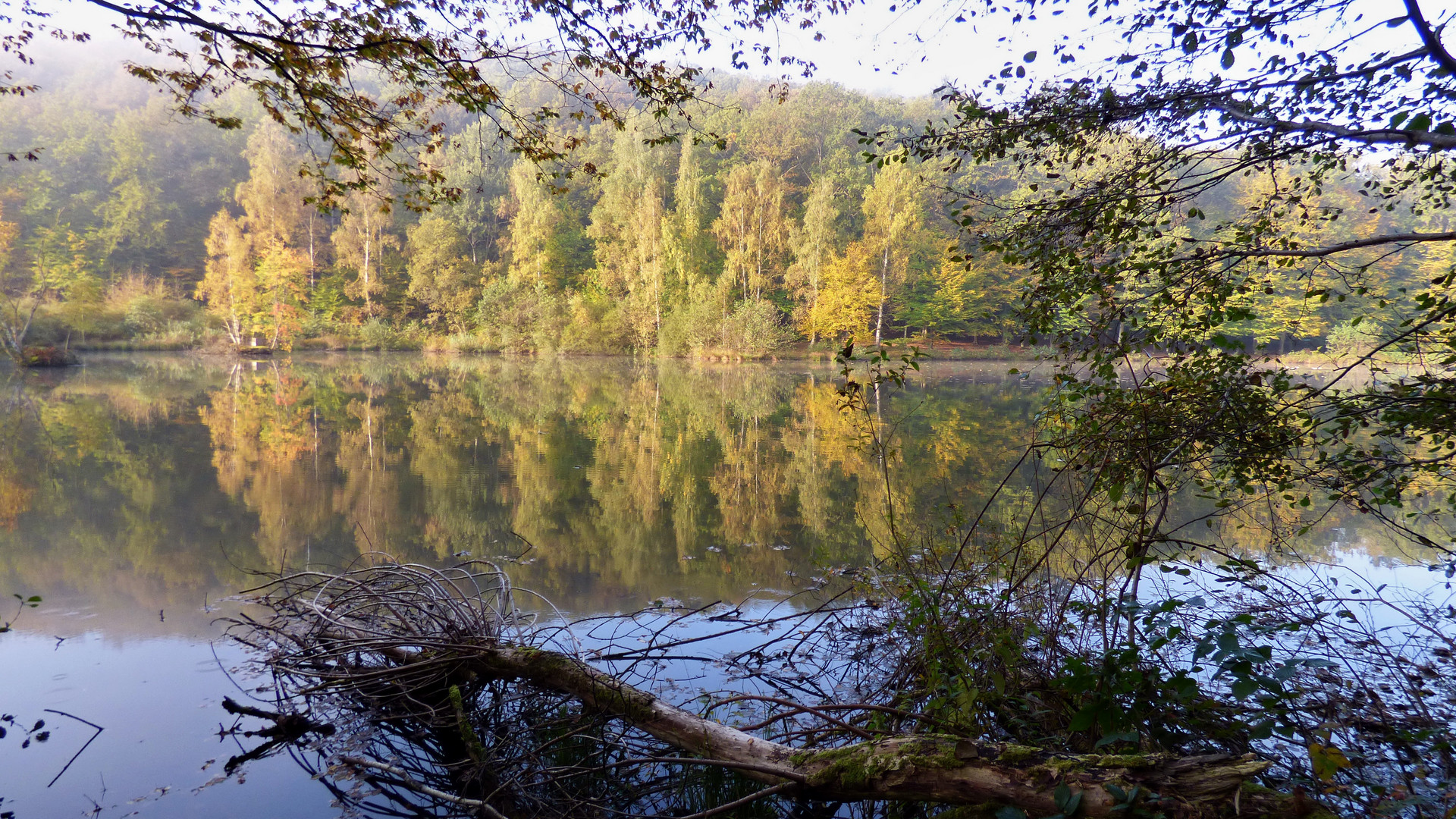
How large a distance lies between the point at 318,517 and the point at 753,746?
6337mm

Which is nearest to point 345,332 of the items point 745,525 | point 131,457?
point 131,457

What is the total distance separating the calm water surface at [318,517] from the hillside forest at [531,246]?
1740 centimetres

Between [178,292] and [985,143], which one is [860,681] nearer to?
[985,143]

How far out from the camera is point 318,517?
7.29m

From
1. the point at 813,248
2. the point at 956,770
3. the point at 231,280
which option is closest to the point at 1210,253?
the point at 956,770

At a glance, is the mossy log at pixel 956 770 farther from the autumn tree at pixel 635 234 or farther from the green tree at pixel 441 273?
the green tree at pixel 441 273

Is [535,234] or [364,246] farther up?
[535,234]

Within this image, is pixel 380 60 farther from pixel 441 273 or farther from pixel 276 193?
pixel 276 193

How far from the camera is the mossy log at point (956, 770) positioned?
1846 mm

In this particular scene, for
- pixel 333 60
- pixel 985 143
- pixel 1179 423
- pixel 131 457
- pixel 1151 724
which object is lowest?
pixel 131 457

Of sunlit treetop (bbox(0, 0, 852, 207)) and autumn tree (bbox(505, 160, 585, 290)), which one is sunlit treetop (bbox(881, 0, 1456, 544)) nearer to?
sunlit treetop (bbox(0, 0, 852, 207))

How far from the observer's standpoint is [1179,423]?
3.02 metres

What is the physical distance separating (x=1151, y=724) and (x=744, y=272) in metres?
33.5

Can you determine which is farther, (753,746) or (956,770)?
(753,746)
